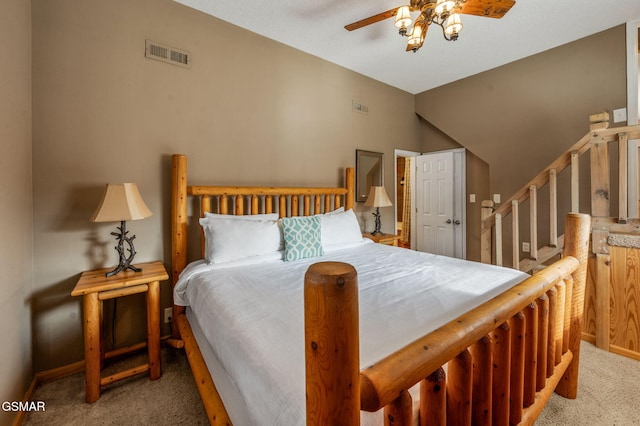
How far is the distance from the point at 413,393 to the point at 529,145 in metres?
3.64

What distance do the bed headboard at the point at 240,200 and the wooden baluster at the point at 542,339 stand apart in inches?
84.1

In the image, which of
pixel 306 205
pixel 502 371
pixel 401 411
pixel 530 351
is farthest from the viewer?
pixel 306 205

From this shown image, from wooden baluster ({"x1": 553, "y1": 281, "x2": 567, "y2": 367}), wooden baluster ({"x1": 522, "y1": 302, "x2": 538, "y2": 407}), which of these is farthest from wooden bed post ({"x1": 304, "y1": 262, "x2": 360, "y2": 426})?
wooden baluster ({"x1": 553, "y1": 281, "x2": 567, "y2": 367})

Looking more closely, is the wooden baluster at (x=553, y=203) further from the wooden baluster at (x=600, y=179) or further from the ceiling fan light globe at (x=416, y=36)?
the ceiling fan light globe at (x=416, y=36)

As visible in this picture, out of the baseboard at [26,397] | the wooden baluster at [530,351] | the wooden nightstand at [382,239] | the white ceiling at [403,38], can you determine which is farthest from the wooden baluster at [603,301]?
the baseboard at [26,397]

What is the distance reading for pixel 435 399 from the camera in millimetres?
722

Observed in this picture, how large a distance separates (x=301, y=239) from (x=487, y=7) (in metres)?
2.07

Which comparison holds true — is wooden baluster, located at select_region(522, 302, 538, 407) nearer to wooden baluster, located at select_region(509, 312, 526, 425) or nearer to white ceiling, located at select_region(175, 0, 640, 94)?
wooden baluster, located at select_region(509, 312, 526, 425)

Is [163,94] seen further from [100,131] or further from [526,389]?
[526,389]

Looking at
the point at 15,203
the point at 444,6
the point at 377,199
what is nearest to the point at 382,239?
the point at 377,199

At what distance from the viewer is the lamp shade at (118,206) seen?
5.81ft

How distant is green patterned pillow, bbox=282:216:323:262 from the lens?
2.29m

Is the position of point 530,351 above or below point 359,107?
below

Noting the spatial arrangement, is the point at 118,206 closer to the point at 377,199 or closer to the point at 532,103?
the point at 377,199
